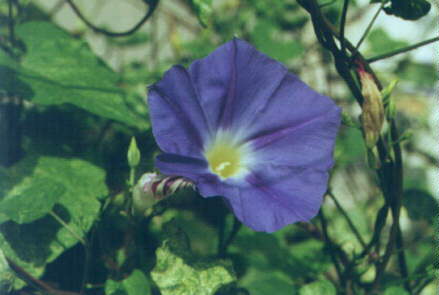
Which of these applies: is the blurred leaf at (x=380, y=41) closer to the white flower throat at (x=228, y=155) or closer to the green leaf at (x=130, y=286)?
the white flower throat at (x=228, y=155)

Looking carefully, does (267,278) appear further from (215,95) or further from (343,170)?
(343,170)

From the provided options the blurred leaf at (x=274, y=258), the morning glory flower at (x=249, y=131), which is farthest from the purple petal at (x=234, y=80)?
the blurred leaf at (x=274, y=258)

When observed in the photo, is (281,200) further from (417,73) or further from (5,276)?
(417,73)

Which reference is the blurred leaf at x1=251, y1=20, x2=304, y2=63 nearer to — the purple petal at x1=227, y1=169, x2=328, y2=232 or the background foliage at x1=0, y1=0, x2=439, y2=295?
the background foliage at x1=0, y1=0, x2=439, y2=295

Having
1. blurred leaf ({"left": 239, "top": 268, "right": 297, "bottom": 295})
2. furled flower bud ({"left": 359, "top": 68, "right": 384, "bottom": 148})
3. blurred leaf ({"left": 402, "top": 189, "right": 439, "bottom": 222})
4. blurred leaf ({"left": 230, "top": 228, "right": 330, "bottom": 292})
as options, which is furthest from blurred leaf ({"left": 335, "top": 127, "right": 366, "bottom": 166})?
furled flower bud ({"left": 359, "top": 68, "right": 384, "bottom": 148})

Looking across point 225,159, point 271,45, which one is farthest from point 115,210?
point 271,45

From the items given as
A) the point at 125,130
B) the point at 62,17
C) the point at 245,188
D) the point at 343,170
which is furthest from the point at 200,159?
the point at 343,170

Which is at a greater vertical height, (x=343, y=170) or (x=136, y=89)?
(x=136, y=89)
